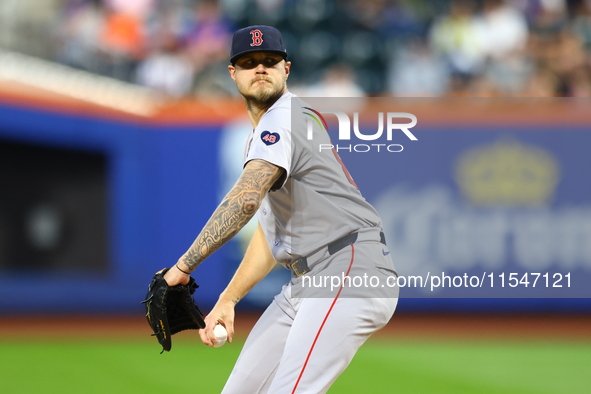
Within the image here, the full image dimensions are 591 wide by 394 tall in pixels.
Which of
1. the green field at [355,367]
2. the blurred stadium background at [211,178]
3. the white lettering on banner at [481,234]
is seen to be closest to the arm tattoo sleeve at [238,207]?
the green field at [355,367]

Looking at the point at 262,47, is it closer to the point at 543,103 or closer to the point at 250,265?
the point at 250,265

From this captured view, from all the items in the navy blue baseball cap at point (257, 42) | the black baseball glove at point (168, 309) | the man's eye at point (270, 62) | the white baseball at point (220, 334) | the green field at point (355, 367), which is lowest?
the green field at point (355, 367)

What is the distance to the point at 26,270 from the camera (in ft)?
32.5

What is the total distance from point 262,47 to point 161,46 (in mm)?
7565

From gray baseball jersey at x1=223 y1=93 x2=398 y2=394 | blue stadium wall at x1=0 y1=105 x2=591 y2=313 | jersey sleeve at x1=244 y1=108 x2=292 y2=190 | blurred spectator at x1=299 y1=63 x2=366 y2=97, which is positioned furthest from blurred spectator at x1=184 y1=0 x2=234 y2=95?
jersey sleeve at x1=244 y1=108 x2=292 y2=190

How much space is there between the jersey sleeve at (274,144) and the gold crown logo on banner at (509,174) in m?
6.32

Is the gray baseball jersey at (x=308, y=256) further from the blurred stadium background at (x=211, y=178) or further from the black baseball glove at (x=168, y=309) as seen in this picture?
the blurred stadium background at (x=211, y=178)

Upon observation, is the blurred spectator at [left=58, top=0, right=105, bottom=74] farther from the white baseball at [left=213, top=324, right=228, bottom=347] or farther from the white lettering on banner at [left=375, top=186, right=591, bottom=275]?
the white baseball at [left=213, top=324, right=228, bottom=347]

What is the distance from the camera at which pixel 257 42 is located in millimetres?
3449

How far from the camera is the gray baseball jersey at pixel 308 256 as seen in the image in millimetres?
3236

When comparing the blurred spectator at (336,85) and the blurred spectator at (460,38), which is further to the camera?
the blurred spectator at (460,38)

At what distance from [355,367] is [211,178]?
133 inches

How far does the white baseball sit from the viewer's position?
355 cm

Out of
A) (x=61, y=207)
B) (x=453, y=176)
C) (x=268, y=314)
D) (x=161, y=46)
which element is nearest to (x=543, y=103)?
(x=453, y=176)
